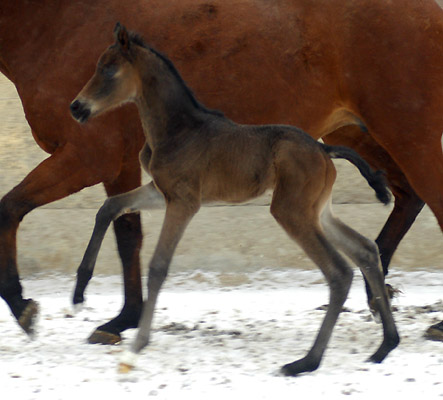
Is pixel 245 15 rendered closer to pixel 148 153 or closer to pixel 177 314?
pixel 148 153

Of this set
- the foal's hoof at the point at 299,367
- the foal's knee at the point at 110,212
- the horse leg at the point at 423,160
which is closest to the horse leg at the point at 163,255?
the foal's knee at the point at 110,212

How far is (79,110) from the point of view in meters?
3.97

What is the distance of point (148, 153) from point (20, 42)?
1.02 metres

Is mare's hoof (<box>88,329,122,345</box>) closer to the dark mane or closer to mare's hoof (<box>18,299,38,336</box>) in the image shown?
mare's hoof (<box>18,299,38,336</box>)

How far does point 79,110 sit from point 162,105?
41 centimetres

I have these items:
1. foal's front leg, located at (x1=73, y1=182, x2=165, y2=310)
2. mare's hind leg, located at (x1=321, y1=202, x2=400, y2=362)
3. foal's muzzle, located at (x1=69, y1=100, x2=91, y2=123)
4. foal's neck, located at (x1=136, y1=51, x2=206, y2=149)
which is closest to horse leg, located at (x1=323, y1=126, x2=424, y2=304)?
mare's hind leg, located at (x1=321, y1=202, x2=400, y2=362)

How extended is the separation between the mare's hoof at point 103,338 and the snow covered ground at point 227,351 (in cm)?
6

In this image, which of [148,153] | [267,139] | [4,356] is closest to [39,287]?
[4,356]

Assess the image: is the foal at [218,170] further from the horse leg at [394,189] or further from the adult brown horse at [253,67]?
the horse leg at [394,189]

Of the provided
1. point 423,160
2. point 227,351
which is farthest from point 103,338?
point 423,160

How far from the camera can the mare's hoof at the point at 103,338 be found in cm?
470

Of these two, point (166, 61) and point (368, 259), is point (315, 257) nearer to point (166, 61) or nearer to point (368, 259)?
point (368, 259)

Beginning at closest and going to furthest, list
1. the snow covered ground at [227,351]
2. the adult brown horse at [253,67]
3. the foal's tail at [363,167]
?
the snow covered ground at [227,351] < the foal's tail at [363,167] < the adult brown horse at [253,67]

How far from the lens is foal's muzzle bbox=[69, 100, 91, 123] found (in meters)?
3.97
